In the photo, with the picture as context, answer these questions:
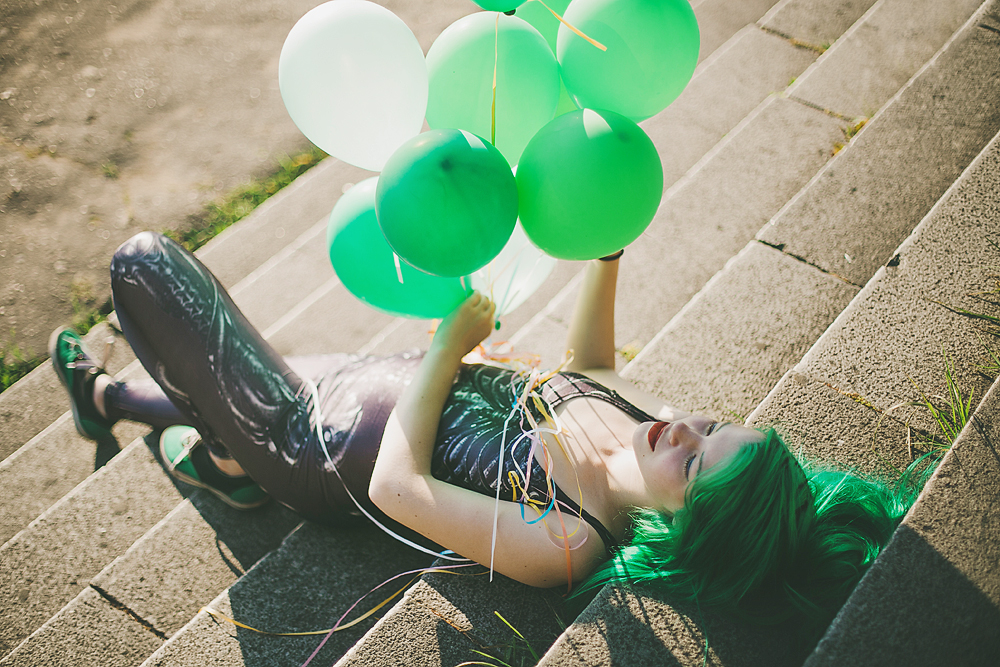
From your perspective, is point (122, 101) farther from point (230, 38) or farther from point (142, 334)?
point (142, 334)

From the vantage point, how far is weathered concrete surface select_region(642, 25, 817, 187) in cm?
347

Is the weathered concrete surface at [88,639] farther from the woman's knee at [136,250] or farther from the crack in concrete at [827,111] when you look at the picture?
the crack in concrete at [827,111]

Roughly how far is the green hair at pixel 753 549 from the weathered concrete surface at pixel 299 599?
0.77 meters

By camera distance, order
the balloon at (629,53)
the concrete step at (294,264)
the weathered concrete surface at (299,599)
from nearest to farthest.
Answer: the balloon at (629,53)
the weathered concrete surface at (299,599)
the concrete step at (294,264)

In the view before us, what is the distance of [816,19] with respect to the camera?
156 inches

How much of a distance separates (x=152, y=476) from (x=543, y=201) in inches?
84.4

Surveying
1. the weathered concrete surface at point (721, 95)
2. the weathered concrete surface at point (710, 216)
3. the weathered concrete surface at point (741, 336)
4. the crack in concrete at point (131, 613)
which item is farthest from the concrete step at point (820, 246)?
the crack in concrete at point (131, 613)

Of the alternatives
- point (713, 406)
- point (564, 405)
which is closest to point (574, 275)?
point (713, 406)

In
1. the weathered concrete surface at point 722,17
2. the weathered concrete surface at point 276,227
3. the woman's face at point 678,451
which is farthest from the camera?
the weathered concrete surface at point 722,17

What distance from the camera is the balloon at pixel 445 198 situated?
1.36 m

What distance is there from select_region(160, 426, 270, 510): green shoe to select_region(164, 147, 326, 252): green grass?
1.68 meters

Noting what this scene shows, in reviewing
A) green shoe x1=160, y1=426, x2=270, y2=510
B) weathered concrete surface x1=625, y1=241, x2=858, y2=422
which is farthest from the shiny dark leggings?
weathered concrete surface x1=625, y1=241, x2=858, y2=422

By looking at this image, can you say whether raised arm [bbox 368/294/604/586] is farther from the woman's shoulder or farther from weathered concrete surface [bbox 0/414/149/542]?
weathered concrete surface [bbox 0/414/149/542]

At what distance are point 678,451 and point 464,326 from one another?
697 millimetres
